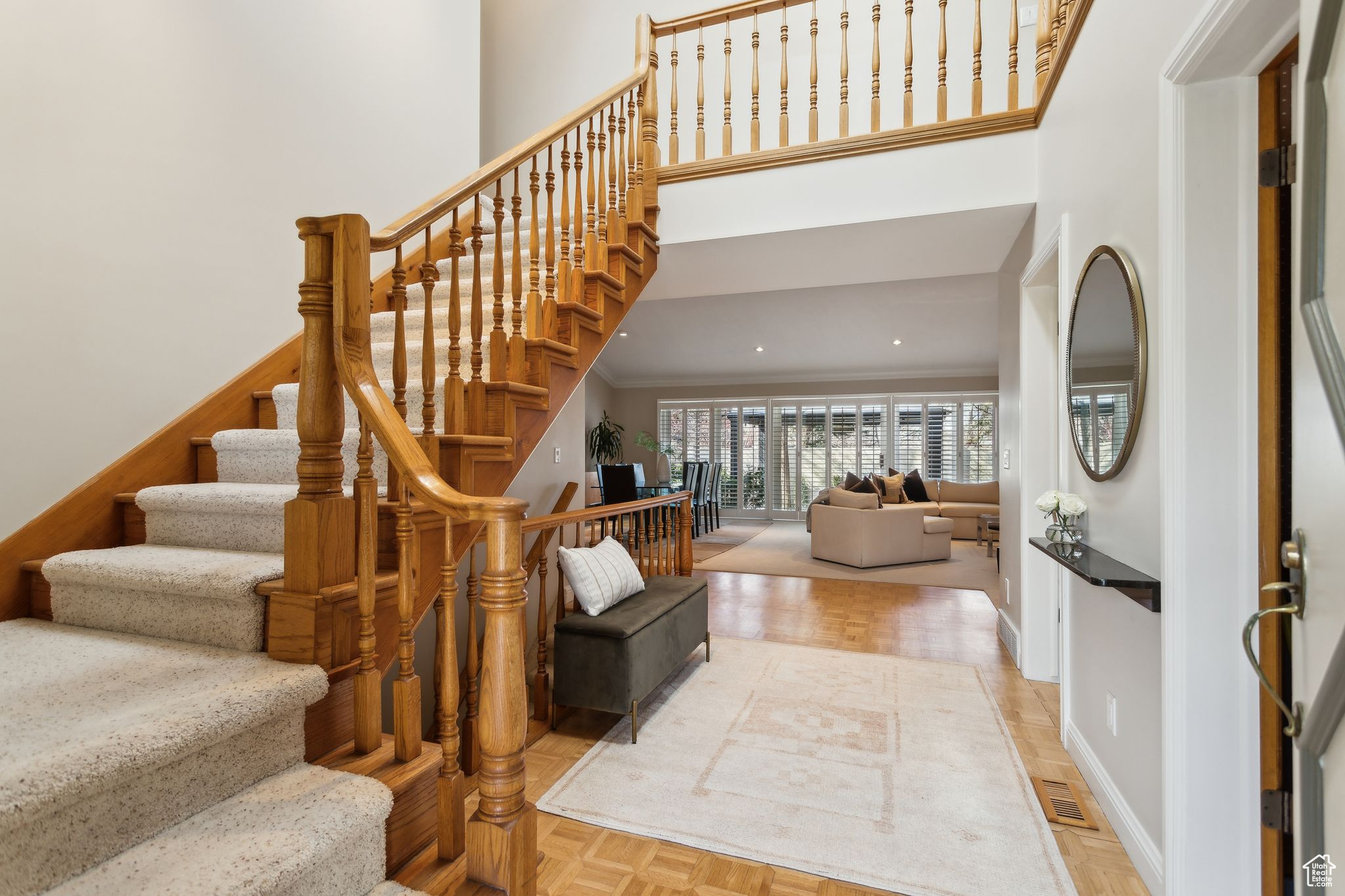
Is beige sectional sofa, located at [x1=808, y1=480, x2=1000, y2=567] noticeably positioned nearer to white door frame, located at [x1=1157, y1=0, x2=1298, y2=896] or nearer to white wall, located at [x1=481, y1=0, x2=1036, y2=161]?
white wall, located at [x1=481, y1=0, x2=1036, y2=161]

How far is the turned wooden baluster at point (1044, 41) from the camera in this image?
2.72 m

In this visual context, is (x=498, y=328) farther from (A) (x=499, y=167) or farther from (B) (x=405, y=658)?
(B) (x=405, y=658)

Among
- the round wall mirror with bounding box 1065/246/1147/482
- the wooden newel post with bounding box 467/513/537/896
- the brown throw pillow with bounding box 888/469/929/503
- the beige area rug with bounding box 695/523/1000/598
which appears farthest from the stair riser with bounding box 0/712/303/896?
the brown throw pillow with bounding box 888/469/929/503

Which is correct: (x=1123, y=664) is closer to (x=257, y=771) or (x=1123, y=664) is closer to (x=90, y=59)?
(x=257, y=771)

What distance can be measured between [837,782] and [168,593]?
218 centimetres

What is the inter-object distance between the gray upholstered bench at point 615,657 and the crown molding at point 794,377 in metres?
7.52

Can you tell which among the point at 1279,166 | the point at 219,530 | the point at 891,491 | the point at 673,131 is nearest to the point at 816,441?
the point at 891,491

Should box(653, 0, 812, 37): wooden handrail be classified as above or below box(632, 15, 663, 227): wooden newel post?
above

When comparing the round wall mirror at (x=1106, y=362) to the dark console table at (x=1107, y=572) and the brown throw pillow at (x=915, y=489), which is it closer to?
the dark console table at (x=1107, y=572)

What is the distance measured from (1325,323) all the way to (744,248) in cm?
276

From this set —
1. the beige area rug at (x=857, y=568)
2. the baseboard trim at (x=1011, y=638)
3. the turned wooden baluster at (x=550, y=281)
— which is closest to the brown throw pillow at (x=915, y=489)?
the beige area rug at (x=857, y=568)

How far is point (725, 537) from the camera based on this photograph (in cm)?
866

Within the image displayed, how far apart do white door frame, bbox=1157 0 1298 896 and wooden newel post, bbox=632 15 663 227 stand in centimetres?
234

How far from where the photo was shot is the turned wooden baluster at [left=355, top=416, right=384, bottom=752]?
139 cm
